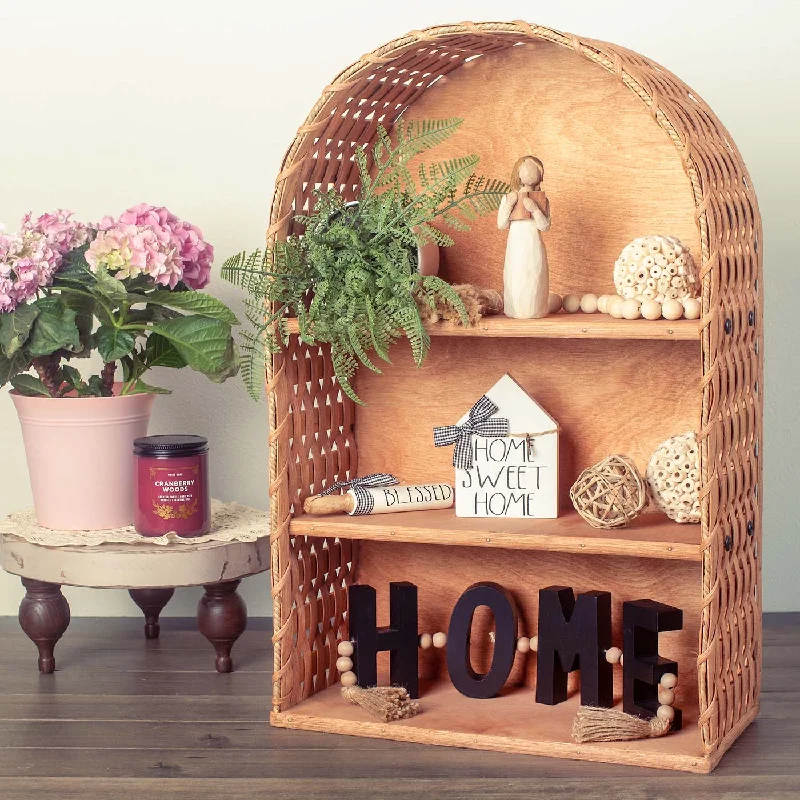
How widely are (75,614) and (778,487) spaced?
159 centimetres

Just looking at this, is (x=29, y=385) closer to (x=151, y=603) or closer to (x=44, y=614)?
(x=44, y=614)

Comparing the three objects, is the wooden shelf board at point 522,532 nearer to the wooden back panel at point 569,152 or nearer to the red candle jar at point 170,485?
the red candle jar at point 170,485

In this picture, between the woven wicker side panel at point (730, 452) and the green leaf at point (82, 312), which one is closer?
the woven wicker side panel at point (730, 452)

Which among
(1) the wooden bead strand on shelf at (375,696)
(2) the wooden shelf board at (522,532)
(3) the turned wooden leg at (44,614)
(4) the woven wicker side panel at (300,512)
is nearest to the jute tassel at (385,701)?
(1) the wooden bead strand on shelf at (375,696)

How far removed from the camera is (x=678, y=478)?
6.33 feet

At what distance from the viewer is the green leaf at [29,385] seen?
2.27m

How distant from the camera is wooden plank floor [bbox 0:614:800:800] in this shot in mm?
1770

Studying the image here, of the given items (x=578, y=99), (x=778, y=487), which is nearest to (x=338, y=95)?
(x=578, y=99)

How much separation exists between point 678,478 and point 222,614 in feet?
2.99

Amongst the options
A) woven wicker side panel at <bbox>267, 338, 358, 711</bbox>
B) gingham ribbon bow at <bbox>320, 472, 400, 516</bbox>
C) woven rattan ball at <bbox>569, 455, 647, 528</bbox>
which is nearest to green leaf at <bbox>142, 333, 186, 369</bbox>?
woven wicker side panel at <bbox>267, 338, 358, 711</bbox>

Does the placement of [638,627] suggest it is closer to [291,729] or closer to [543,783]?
[543,783]

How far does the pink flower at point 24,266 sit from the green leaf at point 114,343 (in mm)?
139

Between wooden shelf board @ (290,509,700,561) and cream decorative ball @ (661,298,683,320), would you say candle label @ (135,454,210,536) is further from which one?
cream decorative ball @ (661,298,683,320)

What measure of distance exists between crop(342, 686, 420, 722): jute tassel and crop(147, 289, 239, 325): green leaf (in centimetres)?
71
